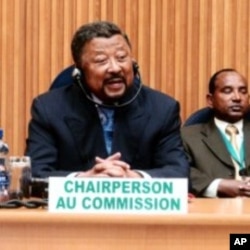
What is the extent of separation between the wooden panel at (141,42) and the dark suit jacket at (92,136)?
5.23 feet

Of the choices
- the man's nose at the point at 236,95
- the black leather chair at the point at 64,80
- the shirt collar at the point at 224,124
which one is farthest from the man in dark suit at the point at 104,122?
the man's nose at the point at 236,95

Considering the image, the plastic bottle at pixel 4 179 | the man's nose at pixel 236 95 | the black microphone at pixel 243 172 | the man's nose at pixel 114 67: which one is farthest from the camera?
the man's nose at pixel 236 95

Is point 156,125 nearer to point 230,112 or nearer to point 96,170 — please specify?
point 96,170

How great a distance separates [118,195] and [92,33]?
1100 mm

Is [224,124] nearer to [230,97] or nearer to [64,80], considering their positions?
[230,97]

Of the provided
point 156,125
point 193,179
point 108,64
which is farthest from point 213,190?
point 108,64

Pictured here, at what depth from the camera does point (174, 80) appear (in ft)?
14.6

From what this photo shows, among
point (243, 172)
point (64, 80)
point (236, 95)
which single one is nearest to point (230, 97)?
point (236, 95)

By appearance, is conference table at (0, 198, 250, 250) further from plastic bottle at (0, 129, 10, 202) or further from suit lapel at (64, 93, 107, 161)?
suit lapel at (64, 93, 107, 161)

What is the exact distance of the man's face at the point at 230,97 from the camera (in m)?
3.81

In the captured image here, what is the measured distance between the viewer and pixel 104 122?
2.76 metres

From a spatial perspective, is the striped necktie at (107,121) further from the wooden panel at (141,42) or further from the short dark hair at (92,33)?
the wooden panel at (141,42)

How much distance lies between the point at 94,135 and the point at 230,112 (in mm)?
1289

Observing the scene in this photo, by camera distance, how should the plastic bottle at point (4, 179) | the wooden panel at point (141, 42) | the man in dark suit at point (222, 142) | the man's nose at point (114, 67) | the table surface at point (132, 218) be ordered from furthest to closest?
the wooden panel at point (141, 42)
the man in dark suit at point (222, 142)
the man's nose at point (114, 67)
the plastic bottle at point (4, 179)
the table surface at point (132, 218)
